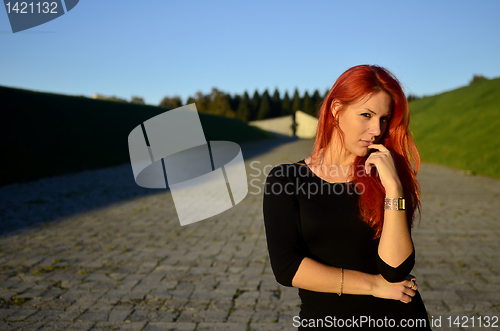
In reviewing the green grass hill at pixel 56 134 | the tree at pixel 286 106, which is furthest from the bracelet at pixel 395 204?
the tree at pixel 286 106

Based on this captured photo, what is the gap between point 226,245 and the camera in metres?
6.16

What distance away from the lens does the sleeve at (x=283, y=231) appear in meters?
1.63

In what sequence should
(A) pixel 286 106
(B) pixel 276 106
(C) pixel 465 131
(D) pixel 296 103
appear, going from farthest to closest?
(B) pixel 276 106 < (A) pixel 286 106 < (D) pixel 296 103 < (C) pixel 465 131

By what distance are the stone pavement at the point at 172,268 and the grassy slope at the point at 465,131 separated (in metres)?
9.17

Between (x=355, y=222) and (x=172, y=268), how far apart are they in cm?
385

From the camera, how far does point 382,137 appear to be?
1.82 meters

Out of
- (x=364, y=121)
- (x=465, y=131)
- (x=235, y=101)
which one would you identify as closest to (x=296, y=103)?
(x=235, y=101)

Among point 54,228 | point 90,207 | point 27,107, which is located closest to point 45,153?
point 27,107

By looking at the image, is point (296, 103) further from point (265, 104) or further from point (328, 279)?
point (328, 279)

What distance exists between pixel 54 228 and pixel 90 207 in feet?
7.27

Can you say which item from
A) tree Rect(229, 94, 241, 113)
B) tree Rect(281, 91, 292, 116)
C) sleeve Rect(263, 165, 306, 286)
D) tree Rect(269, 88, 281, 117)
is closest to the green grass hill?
sleeve Rect(263, 165, 306, 286)

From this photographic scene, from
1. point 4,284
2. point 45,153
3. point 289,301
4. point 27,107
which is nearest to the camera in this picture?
point 289,301

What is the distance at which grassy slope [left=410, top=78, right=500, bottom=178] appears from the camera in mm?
17500

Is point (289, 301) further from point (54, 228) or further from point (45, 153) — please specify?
point (45, 153)
